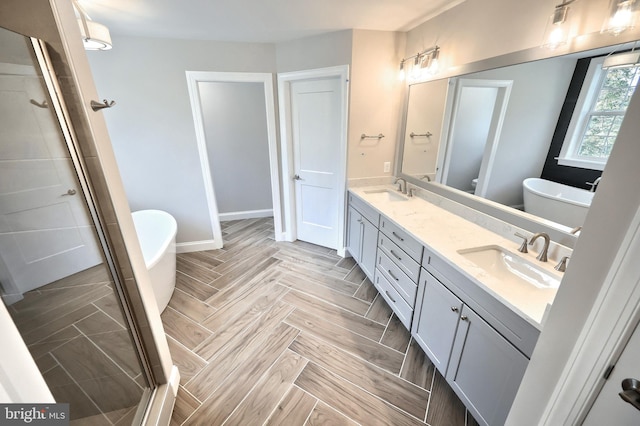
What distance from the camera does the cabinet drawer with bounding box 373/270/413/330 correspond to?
1.89 metres

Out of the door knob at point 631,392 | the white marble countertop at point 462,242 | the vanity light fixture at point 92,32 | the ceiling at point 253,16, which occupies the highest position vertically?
the ceiling at point 253,16

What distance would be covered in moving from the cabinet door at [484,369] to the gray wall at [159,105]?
3067 mm

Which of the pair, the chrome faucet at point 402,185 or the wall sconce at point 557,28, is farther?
the chrome faucet at point 402,185

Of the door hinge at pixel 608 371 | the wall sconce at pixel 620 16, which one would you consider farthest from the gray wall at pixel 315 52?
the door hinge at pixel 608 371

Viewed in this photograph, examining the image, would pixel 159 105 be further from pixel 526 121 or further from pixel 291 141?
pixel 526 121

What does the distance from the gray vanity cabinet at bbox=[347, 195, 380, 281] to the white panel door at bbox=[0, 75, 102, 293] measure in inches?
77.9

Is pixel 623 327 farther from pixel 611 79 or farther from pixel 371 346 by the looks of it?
pixel 371 346

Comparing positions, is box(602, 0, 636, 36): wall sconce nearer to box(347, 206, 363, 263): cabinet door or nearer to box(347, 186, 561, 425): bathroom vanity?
box(347, 186, 561, 425): bathroom vanity

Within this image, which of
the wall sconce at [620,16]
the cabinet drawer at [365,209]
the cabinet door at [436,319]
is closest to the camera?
the wall sconce at [620,16]

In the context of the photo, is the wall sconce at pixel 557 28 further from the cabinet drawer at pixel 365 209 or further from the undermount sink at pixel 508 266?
the cabinet drawer at pixel 365 209

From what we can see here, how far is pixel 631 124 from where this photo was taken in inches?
23.4

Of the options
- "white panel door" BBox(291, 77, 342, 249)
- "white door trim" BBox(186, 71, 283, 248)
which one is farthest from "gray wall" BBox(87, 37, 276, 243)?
"white panel door" BBox(291, 77, 342, 249)

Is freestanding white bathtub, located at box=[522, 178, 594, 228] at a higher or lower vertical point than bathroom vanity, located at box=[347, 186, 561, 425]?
higher

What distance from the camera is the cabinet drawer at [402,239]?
1.71 m
